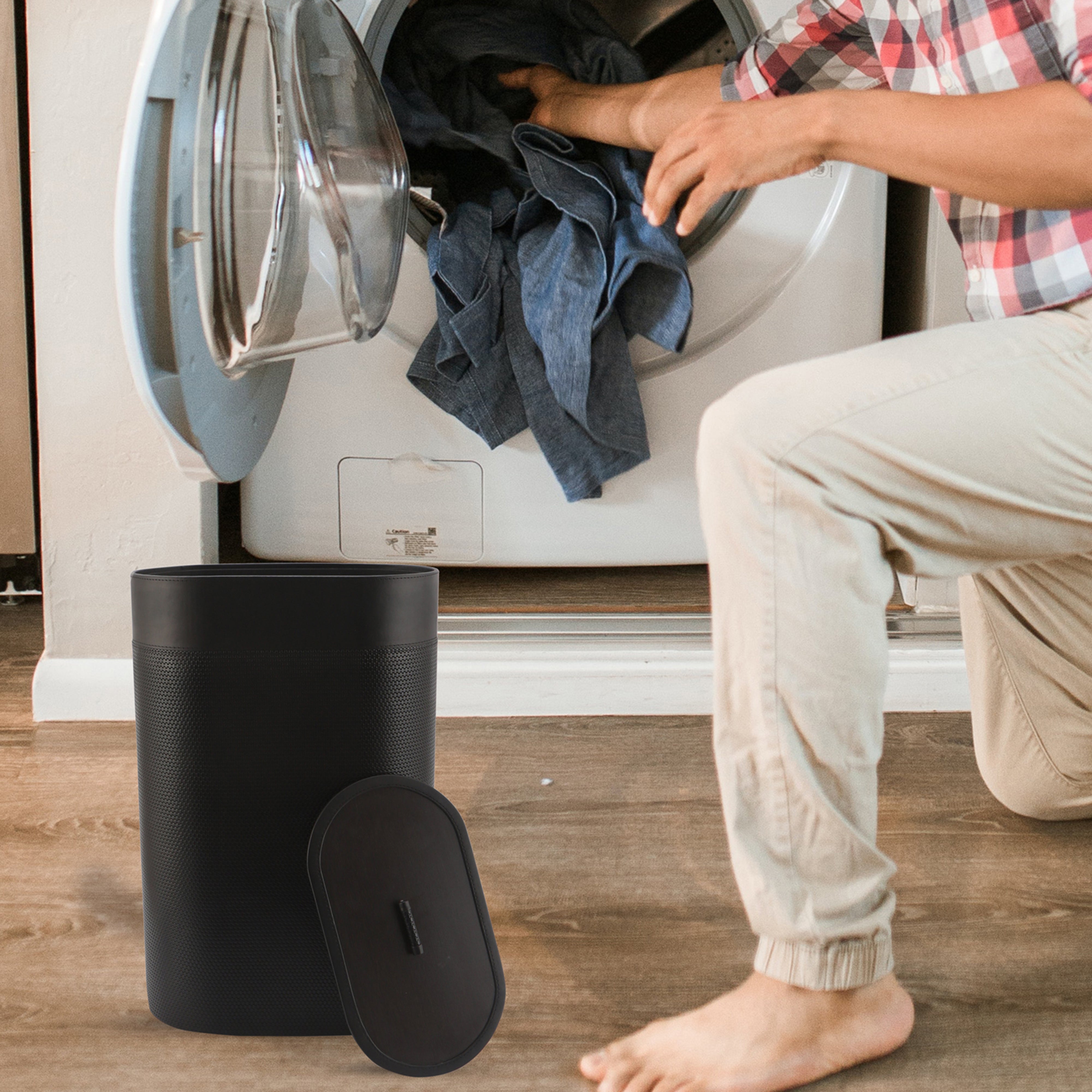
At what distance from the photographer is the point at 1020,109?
0.64 m

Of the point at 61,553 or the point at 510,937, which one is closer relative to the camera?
the point at 510,937

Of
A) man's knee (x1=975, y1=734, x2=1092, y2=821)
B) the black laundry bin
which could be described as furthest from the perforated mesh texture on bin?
man's knee (x1=975, y1=734, x2=1092, y2=821)

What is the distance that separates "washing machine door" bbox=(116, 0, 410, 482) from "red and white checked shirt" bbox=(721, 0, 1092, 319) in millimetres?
478

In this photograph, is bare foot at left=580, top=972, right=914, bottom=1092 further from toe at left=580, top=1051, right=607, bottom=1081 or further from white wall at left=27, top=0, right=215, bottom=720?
white wall at left=27, top=0, right=215, bottom=720

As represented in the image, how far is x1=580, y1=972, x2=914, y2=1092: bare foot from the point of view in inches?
25.1

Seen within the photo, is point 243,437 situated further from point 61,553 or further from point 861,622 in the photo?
point 861,622

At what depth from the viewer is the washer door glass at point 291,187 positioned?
94 centimetres

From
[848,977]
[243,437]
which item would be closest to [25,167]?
[243,437]

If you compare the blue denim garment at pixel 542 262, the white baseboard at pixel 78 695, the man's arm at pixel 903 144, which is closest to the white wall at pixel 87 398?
the white baseboard at pixel 78 695

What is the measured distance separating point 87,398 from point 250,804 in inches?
28.3

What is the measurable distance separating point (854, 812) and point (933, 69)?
1.87 feet

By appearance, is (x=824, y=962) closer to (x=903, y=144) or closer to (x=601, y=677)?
(x=903, y=144)

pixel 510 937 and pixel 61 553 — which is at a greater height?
pixel 61 553

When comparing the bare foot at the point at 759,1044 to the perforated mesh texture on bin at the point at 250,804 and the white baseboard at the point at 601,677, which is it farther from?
the white baseboard at the point at 601,677
